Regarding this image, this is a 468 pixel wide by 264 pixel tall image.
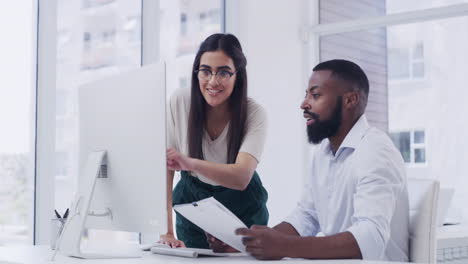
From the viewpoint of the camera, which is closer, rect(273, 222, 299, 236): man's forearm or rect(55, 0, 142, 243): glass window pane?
rect(273, 222, 299, 236): man's forearm

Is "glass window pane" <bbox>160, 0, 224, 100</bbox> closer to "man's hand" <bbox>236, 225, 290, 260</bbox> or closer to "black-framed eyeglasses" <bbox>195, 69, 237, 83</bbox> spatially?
"black-framed eyeglasses" <bbox>195, 69, 237, 83</bbox>

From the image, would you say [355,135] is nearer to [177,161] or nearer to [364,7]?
[177,161]

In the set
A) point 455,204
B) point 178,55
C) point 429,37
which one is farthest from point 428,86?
point 178,55

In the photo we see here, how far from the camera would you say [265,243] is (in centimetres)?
150

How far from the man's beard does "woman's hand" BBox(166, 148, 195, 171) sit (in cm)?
39

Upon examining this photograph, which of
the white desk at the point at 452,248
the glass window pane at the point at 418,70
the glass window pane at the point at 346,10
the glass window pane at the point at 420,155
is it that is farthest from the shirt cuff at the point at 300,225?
the glass window pane at the point at 346,10

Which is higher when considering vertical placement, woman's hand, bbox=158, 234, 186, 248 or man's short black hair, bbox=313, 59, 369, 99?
man's short black hair, bbox=313, 59, 369, 99

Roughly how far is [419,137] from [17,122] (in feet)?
9.48

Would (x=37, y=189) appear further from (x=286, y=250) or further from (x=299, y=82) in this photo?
(x=299, y=82)

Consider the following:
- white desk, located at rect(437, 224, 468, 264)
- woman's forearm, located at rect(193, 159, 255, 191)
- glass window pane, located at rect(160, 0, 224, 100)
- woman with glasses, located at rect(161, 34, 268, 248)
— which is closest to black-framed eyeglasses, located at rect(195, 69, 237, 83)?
woman with glasses, located at rect(161, 34, 268, 248)

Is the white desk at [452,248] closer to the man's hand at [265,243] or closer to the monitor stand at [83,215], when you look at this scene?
the man's hand at [265,243]

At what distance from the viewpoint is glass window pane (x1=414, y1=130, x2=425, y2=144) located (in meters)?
4.58

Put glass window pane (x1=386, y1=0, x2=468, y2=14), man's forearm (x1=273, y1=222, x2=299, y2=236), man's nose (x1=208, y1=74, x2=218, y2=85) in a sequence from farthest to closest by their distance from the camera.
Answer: glass window pane (x1=386, y1=0, x2=468, y2=14) → man's nose (x1=208, y1=74, x2=218, y2=85) → man's forearm (x1=273, y1=222, x2=299, y2=236)

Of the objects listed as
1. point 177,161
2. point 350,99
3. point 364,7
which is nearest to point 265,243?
point 177,161
